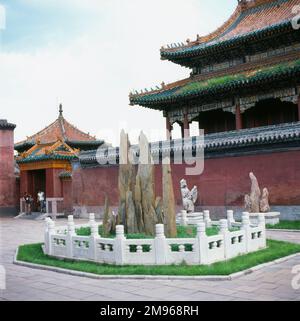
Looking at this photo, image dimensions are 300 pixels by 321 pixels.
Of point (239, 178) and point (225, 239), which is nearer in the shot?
point (225, 239)

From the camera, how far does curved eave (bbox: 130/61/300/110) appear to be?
17.7 m

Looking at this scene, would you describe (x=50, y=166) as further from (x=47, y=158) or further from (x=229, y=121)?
(x=229, y=121)

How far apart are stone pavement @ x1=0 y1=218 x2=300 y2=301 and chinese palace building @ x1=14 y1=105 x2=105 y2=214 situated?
1701 centimetres

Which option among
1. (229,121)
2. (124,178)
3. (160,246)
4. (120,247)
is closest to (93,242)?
(120,247)

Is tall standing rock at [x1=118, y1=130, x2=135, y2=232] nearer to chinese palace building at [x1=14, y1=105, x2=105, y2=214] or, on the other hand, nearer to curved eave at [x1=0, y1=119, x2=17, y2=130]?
chinese palace building at [x1=14, y1=105, x2=105, y2=214]

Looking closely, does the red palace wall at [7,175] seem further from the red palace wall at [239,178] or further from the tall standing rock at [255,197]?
the tall standing rock at [255,197]

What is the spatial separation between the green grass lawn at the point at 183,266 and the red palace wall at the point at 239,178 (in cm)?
608

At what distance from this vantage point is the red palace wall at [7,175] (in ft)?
94.8

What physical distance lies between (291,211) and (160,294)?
10.6m

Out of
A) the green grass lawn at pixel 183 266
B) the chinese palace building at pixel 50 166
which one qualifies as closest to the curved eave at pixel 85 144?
the chinese palace building at pixel 50 166

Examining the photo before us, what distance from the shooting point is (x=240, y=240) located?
376 inches

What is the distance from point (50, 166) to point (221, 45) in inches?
476

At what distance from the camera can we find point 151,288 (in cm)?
692

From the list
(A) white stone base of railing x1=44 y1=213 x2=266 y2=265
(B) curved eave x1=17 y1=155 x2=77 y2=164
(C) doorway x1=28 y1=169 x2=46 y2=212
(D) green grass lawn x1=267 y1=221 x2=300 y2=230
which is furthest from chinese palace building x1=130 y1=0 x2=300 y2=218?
(C) doorway x1=28 y1=169 x2=46 y2=212
